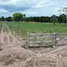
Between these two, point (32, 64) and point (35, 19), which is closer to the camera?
point (32, 64)

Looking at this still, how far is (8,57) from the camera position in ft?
26.2

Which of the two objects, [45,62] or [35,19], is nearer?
[45,62]

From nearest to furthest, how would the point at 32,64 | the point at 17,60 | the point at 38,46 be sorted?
the point at 32,64 < the point at 17,60 < the point at 38,46

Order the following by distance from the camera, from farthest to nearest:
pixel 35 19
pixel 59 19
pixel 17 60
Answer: pixel 35 19, pixel 59 19, pixel 17 60

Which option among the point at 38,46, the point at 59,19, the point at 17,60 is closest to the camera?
the point at 17,60

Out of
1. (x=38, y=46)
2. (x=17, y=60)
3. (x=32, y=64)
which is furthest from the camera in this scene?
(x=38, y=46)

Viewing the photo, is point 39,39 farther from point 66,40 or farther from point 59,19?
point 59,19

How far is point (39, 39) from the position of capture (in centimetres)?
1506

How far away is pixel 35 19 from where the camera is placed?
85250 mm

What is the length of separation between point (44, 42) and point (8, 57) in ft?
23.4

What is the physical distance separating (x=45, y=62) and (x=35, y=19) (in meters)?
78.3

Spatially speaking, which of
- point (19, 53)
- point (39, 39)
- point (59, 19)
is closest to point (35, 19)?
point (59, 19)

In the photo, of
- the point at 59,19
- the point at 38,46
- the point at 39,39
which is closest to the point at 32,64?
the point at 38,46

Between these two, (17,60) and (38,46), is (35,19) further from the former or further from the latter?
(17,60)
